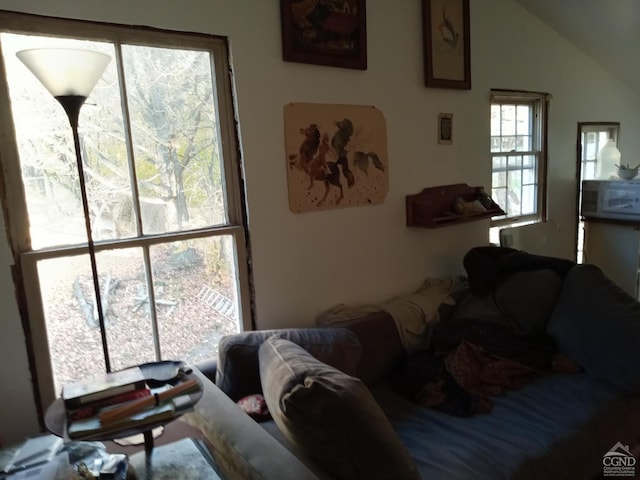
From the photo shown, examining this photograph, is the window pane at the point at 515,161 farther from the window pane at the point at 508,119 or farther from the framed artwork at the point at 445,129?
the framed artwork at the point at 445,129

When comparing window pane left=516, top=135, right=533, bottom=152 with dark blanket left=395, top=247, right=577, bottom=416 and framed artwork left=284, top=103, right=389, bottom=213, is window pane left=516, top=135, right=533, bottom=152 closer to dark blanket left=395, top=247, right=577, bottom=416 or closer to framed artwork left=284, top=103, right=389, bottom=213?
dark blanket left=395, top=247, right=577, bottom=416

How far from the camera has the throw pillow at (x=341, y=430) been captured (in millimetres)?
1260

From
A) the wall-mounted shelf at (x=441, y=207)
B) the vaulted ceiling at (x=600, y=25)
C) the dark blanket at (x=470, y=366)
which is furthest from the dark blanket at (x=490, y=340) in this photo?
the vaulted ceiling at (x=600, y=25)

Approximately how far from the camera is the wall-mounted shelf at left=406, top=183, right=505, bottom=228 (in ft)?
8.74

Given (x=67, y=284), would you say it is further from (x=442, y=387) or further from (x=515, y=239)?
(x=515, y=239)

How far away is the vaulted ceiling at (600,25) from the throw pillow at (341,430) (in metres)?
3.02

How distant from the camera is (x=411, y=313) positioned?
97.6 inches

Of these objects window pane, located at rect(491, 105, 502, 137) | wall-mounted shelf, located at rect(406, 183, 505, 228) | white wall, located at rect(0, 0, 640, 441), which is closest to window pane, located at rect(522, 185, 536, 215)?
white wall, located at rect(0, 0, 640, 441)

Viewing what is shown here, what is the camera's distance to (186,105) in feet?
6.39

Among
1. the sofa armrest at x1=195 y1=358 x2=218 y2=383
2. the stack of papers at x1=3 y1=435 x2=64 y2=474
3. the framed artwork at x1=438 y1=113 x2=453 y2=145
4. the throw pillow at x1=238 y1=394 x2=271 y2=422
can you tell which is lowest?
the throw pillow at x1=238 y1=394 x2=271 y2=422

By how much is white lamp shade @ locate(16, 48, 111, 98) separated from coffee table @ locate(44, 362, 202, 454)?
0.86 metres

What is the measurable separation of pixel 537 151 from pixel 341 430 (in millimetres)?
2972

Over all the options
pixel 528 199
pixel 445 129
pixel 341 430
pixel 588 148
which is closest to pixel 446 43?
pixel 445 129

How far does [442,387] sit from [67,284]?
5.24 feet
